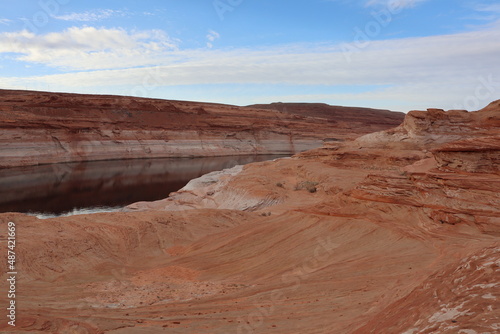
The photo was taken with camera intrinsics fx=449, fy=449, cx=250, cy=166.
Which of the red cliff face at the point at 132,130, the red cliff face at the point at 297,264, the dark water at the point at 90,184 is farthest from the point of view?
the red cliff face at the point at 132,130

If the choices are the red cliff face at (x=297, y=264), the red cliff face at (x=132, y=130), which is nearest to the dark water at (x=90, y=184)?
the red cliff face at (x=132, y=130)

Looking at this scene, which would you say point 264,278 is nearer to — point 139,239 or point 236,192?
point 139,239

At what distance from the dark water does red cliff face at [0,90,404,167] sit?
2.86m

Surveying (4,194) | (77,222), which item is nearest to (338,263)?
(77,222)

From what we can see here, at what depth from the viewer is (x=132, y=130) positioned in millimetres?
50031

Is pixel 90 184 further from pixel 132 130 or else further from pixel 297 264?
pixel 297 264

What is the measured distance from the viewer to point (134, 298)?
27.3 feet

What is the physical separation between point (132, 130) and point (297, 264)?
141 ft

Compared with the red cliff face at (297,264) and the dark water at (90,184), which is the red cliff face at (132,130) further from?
the red cliff face at (297,264)

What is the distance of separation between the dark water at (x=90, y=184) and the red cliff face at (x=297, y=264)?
1128 centimetres

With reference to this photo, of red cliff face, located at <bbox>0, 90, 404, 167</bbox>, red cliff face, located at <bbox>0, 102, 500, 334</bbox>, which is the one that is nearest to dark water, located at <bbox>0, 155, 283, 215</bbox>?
red cliff face, located at <bbox>0, 90, 404, 167</bbox>

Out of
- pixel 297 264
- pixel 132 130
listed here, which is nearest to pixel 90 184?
pixel 132 130

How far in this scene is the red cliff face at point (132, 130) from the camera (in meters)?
41.1

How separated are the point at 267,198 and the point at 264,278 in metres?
10.8
